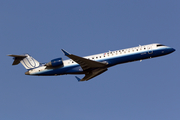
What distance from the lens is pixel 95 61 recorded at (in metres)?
34.8

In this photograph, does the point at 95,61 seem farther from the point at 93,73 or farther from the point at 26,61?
the point at 26,61

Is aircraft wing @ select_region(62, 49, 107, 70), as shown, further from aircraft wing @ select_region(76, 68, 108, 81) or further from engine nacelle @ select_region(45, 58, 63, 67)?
engine nacelle @ select_region(45, 58, 63, 67)

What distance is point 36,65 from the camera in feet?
124

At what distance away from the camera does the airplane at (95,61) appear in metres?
35.5

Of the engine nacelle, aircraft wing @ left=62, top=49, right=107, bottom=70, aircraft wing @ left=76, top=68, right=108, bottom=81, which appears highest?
the engine nacelle

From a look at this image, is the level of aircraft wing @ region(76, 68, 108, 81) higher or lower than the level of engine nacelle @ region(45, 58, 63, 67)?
lower

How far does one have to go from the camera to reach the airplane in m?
35.5

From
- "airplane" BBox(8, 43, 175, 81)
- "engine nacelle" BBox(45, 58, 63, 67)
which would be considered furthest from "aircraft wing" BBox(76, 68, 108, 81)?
"engine nacelle" BBox(45, 58, 63, 67)

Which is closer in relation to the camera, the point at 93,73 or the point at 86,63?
the point at 86,63

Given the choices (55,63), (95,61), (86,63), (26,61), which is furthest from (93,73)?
(26,61)

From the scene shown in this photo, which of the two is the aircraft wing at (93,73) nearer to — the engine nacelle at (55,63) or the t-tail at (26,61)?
the engine nacelle at (55,63)

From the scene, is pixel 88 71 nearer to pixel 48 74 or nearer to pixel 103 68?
pixel 103 68

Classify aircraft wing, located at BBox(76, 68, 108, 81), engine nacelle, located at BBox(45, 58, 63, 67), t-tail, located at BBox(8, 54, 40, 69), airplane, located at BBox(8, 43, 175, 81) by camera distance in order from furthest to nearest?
1. t-tail, located at BBox(8, 54, 40, 69)
2. aircraft wing, located at BBox(76, 68, 108, 81)
3. engine nacelle, located at BBox(45, 58, 63, 67)
4. airplane, located at BBox(8, 43, 175, 81)


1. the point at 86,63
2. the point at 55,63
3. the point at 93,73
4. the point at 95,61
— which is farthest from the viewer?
the point at 93,73
